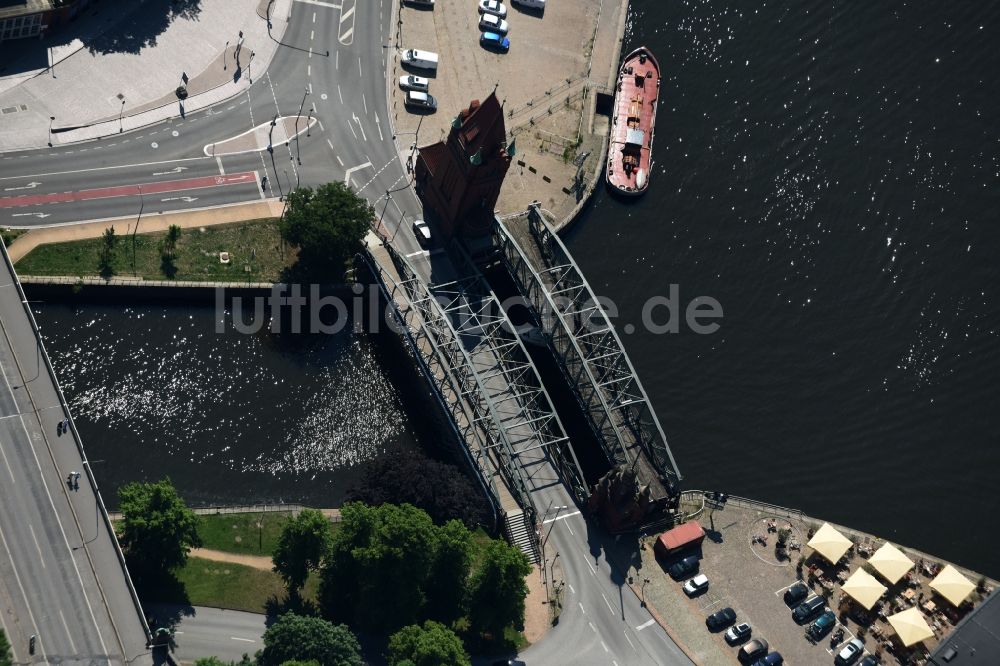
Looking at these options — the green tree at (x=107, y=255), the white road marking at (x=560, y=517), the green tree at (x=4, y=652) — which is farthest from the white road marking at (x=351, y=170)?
the green tree at (x=4, y=652)

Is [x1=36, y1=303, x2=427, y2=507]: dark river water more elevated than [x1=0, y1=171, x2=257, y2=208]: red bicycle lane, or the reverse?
[x1=0, y1=171, x2=257, y2=208]: red bicycle lane

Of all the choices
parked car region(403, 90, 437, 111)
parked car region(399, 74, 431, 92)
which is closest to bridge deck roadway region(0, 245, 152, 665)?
parked car region(403, 90, 437, 111)

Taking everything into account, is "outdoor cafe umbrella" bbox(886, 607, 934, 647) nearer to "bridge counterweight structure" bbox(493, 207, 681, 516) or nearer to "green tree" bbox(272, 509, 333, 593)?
Result: "bridge counterweight structure" bbox(493, 207, 681, 516)

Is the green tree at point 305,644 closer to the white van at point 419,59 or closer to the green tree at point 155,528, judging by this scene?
the green tree at point 155,528

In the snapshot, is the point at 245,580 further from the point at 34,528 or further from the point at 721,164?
the point at 721,164

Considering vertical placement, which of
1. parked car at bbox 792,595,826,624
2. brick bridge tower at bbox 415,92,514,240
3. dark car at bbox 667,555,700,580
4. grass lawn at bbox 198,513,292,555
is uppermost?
brick bridge tower at bbox 415,92,514,240

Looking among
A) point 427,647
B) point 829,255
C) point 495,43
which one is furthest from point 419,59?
point 427,647

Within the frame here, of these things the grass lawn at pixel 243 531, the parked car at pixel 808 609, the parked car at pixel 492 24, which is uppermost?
the parked car at pixel 492 24

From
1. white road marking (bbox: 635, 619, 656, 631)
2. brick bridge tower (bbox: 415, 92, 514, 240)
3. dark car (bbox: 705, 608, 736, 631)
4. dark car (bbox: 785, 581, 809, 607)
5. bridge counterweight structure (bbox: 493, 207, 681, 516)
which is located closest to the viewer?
white road marking (bbox: 635, 619, 656, 631)
